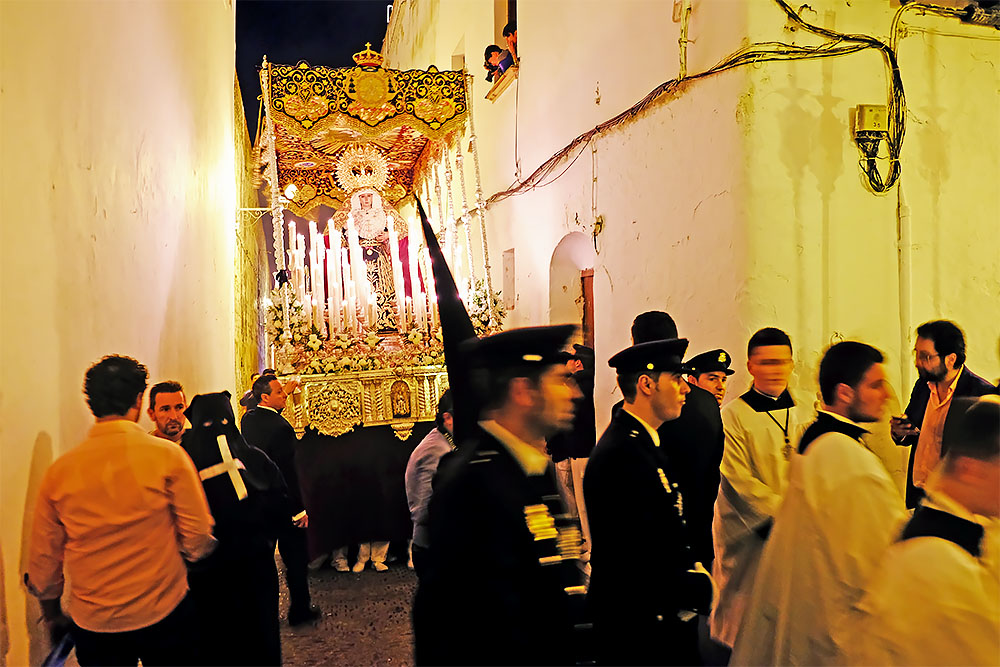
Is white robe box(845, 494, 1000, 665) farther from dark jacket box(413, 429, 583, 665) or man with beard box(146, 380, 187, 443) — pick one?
man with beard box(146, 380, 187, 443)

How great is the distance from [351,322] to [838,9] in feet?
13.3

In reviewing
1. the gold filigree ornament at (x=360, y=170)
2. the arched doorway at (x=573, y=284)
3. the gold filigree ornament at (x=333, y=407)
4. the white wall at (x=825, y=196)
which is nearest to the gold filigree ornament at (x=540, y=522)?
the white wall at (x=825, y=196)

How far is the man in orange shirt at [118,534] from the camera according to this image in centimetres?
217

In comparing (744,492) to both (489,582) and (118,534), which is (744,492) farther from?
(118,534)

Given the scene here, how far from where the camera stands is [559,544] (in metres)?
1.90

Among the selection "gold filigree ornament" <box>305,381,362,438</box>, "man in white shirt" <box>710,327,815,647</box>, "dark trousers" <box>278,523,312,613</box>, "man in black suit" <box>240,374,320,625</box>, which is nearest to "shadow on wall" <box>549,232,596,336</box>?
"gold filigree ornament" <box>305,381,362,438</box>

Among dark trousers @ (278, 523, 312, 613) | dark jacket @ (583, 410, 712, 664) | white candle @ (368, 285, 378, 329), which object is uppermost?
white candle @ (368, 285, 378, 329)

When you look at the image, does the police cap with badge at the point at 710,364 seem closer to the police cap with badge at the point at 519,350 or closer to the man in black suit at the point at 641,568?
the man in black suit at the point at 641,568

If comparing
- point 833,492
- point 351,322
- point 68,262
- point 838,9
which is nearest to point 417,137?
point 351,322

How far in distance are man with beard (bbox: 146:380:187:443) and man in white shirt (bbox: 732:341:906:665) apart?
8.16 feet

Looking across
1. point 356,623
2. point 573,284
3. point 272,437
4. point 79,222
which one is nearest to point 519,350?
point 79,222

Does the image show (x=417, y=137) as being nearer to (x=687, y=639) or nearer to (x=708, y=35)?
(x=708, y=35)

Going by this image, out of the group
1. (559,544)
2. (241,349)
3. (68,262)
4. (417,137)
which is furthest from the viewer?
(241,349)

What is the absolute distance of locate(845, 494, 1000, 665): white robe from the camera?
5.30 ft
